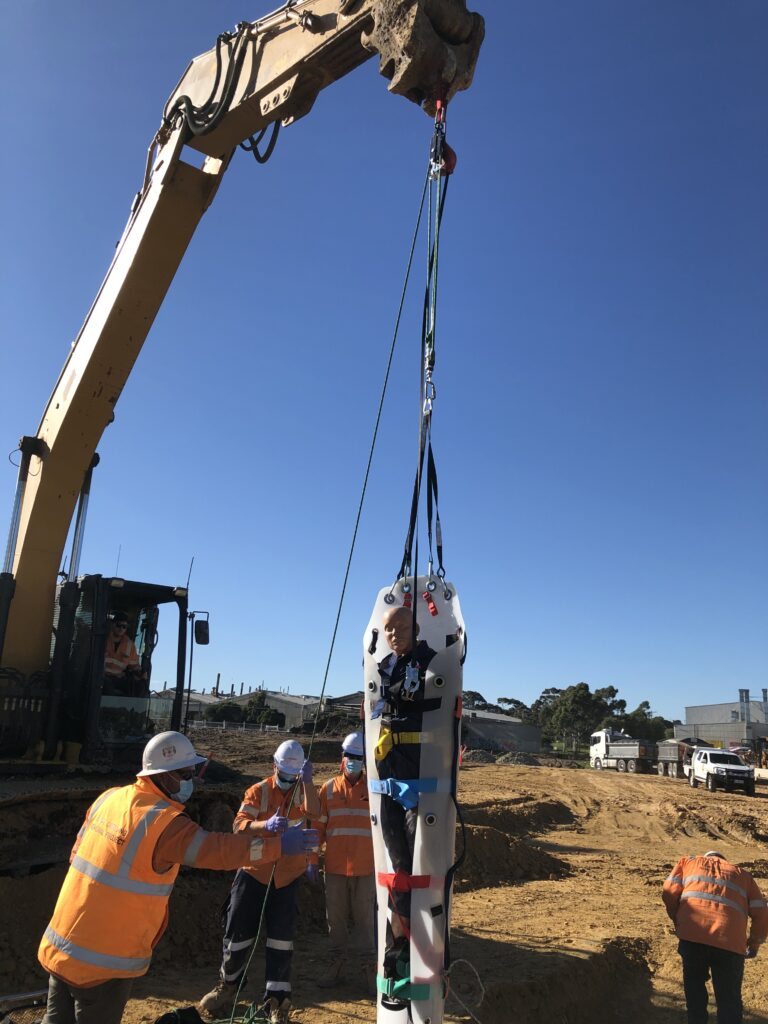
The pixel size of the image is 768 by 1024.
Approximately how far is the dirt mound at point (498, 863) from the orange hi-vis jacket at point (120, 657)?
16.6 feet

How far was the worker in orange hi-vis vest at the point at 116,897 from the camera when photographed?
3.48 meters

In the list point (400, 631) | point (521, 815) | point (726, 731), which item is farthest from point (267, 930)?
point (726, 731)

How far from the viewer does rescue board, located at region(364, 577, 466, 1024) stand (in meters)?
3.95

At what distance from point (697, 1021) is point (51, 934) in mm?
4612

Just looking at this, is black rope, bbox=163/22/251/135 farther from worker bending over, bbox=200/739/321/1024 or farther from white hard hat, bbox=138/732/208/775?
white hard hat, bbox=138/732/208/775

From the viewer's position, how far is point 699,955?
5.61 m

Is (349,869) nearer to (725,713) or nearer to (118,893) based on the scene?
(118,893)

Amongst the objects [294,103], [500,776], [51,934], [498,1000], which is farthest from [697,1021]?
[500,776]

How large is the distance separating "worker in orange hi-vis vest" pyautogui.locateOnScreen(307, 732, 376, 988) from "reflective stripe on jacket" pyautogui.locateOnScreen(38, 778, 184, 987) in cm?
300

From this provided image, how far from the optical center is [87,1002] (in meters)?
3.55

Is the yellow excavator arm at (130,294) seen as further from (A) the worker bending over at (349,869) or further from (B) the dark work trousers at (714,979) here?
(B) the dark work trousers at (714,979)

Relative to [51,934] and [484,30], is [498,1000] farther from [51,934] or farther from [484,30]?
[484,30]

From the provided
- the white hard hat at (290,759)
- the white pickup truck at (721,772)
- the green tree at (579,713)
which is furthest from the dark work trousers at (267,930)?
the green tree at (579,713)

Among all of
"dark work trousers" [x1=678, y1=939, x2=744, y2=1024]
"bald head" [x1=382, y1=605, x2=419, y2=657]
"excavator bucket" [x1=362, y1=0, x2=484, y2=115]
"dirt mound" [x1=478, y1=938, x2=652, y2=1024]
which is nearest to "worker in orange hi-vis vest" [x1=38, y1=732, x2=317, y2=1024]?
"bald head" [x1=382, y1=605, x2=419, y2=657]
